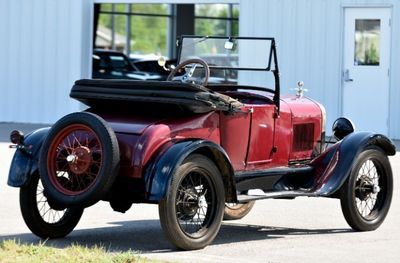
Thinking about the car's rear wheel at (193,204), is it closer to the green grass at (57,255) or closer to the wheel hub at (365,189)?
the green grass at (57,255)

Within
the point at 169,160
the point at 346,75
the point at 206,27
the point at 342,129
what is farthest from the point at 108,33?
the point at 169,160

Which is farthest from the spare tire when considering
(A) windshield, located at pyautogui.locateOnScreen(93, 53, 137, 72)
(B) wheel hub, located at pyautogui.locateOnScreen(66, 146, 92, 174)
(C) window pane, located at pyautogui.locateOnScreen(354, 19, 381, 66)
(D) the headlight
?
(A) windshield, located at pyautogui.locateOnScreen(93, 53, 137, 72)

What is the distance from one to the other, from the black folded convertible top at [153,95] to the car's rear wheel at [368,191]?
1313mm

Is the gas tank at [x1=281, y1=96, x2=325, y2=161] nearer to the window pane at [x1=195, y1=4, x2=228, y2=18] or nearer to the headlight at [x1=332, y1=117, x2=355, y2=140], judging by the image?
the headlight at [x1=332, y1=117, x2=355, y2=140]

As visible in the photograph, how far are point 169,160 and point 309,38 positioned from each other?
499 inches

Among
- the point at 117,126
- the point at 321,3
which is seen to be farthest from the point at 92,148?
the point at 321,3

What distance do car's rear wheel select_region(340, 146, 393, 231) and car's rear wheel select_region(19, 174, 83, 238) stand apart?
2320mm

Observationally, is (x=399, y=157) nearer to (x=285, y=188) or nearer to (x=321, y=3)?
(x=321, y=3)

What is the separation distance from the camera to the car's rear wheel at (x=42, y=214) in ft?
27.8

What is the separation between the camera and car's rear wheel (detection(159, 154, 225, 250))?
7.79 m

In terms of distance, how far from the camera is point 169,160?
7.79m

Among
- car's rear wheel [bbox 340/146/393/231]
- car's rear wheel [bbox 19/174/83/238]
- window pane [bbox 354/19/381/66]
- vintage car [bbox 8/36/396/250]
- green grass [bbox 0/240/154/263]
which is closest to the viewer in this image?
green grass [bbox 0/240/154/263]

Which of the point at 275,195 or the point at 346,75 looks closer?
the point at 275,195

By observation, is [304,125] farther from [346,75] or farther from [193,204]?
[346,75]
